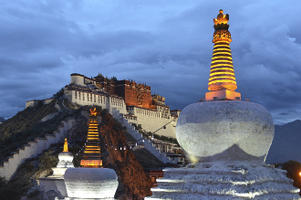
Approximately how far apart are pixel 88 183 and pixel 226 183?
32.3ft

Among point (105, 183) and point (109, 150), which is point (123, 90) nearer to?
point (109, 150)

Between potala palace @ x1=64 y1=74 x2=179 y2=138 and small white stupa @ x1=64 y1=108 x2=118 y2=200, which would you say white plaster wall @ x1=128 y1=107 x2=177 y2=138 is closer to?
potala palace @ x1=64 y1=74 x2=179 y2=138

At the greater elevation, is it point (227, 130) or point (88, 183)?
point (227, 130)

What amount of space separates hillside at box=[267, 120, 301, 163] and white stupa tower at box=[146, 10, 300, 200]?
120m

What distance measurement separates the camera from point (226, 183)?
568 inches

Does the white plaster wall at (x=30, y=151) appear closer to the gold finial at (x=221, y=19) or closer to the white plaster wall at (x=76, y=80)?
the white plaster wall at (x=76, y=80)

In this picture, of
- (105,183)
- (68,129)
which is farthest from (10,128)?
(105,183)

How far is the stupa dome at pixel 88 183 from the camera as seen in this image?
2194cm

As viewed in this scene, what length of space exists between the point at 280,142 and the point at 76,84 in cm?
11588

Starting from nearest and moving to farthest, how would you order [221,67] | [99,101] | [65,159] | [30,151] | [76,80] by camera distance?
[221,67], [65,159], [30,151], [76,80], [99,101]

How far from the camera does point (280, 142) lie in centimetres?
15650

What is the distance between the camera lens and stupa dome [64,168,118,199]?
2194 cm

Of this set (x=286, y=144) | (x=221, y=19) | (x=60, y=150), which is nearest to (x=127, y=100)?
(x=60, y=150)

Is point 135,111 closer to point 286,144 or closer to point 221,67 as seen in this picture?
point 221,67
